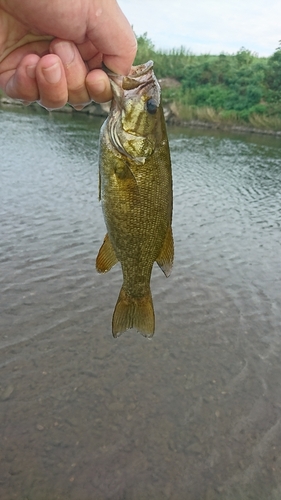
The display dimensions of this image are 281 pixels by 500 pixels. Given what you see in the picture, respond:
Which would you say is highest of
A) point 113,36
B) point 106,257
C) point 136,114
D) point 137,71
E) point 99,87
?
point 113,36

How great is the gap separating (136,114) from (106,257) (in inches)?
34.9

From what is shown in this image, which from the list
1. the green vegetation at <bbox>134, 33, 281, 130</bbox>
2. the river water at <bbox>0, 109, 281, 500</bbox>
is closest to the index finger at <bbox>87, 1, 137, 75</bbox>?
the river water at <bbox>0, 109, 281, 500</bbox>

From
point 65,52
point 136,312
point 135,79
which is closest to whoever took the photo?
point 135,79

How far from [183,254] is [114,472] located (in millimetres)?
5864

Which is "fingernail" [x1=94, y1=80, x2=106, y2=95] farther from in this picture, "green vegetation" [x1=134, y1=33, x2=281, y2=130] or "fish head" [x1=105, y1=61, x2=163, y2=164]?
"green vegetation" [x1=134, y1=33, x2=281, y2=130]

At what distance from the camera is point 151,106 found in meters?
2.25

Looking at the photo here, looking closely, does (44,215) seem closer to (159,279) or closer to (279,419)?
(159,279)

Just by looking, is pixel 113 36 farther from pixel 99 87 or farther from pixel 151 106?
pixel 151 106

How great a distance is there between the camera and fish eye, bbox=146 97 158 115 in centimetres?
224

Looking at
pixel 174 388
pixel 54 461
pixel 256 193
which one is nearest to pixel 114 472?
pixel 54 461

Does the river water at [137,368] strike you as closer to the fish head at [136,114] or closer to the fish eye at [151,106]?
the fish head at [136,114]

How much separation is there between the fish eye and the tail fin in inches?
47.1

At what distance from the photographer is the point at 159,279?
8.52m

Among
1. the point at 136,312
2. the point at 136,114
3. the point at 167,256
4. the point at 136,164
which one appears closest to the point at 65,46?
the point at 136,114
